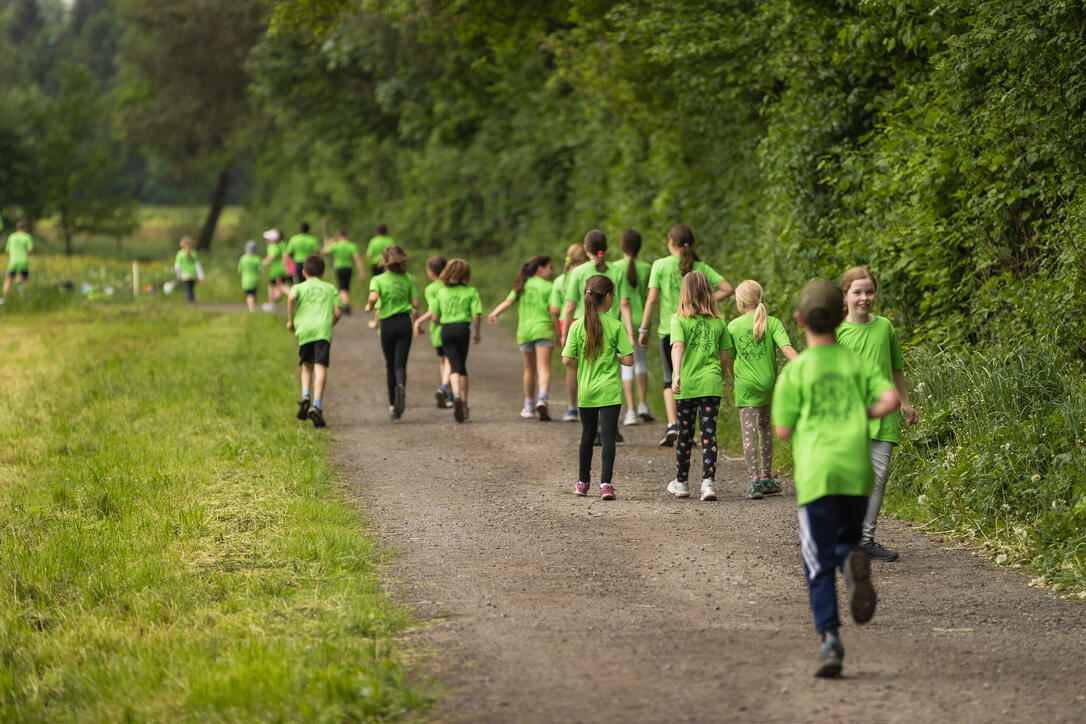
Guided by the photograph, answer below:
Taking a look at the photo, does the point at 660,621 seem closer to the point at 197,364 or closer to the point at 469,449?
the point at 469,449

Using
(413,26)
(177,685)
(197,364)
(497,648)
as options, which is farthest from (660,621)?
(413,26)

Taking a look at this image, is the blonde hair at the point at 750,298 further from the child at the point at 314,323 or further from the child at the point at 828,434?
the child at the point at 314,323

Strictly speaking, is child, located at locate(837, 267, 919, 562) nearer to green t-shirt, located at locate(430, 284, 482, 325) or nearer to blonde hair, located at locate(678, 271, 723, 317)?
blonde hair, located at locate(678, 271, 723, 317)

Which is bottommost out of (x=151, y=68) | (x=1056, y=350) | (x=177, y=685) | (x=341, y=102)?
(x=177, y=685)

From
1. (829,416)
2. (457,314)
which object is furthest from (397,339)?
(829,416)

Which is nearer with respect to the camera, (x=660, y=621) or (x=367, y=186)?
(x=660, y=621)

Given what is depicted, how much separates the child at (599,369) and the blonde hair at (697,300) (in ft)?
1.68

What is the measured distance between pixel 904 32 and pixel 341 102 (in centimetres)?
3022

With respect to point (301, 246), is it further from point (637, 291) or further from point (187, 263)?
point (637, 291)

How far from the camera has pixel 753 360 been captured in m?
9.48

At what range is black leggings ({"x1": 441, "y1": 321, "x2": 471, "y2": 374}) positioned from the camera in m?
13.5

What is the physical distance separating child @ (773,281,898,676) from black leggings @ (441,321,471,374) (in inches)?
312

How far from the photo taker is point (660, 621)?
6.43m

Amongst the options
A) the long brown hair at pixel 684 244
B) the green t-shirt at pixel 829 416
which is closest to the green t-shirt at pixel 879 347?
the green t-shirt at pixel 829 416
